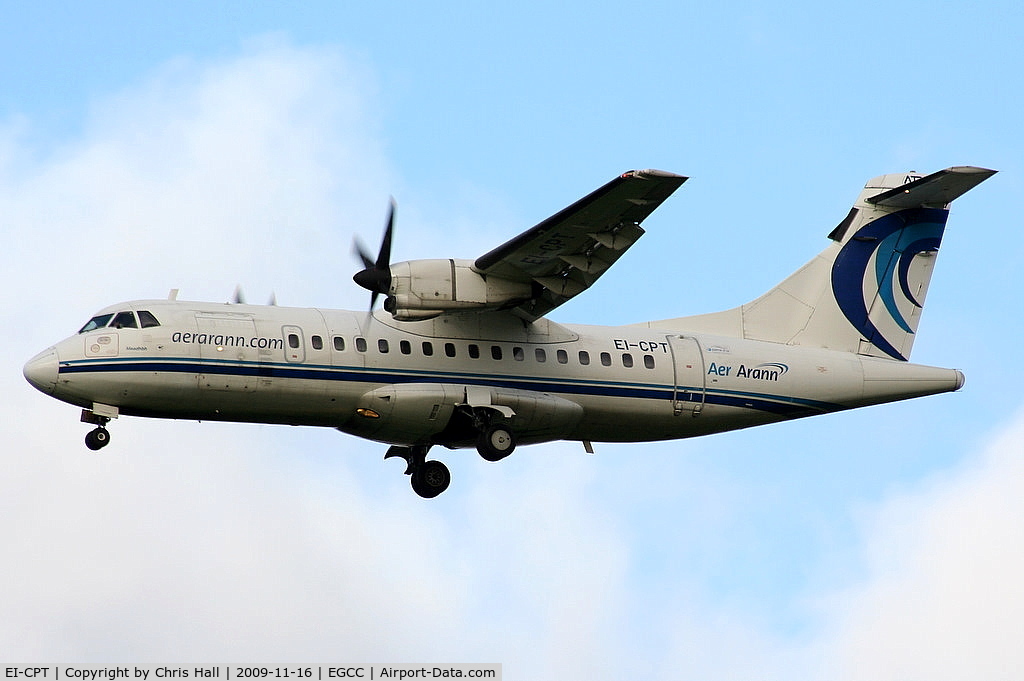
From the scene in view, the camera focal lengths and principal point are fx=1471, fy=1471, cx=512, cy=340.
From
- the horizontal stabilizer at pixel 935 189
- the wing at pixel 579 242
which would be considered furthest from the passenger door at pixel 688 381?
the horizontal stabilizer at pixel 935 189

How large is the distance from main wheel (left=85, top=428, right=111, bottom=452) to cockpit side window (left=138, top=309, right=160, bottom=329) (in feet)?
5.03

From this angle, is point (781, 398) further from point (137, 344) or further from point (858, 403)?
point (137, 344)

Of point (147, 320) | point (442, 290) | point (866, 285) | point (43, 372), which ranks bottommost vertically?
point (43, 372)

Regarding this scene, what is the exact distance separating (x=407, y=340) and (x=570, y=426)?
2.72 metres

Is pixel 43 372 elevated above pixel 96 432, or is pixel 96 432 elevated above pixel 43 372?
pixel 43 372

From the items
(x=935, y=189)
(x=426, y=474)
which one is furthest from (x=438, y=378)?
(x=935, y=189)

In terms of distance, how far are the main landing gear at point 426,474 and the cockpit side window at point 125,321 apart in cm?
449

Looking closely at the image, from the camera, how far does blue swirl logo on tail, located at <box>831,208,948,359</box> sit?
24438 millimetres

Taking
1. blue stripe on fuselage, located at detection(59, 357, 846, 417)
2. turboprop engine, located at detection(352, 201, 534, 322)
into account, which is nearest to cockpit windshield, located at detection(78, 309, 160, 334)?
blue stripe on fuselage, located at detection(59, 357, 846, 417)

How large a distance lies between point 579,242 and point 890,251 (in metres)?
7.12

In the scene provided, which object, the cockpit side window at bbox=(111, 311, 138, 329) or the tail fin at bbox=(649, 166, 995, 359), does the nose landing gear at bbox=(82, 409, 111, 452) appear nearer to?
the cockpit side window at bbox=(111, 311, 138, 329)

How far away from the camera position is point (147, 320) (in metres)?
20.2

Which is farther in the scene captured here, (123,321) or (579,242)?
(123,321)

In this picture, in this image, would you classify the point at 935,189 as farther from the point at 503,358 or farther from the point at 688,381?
the point at 503,358
